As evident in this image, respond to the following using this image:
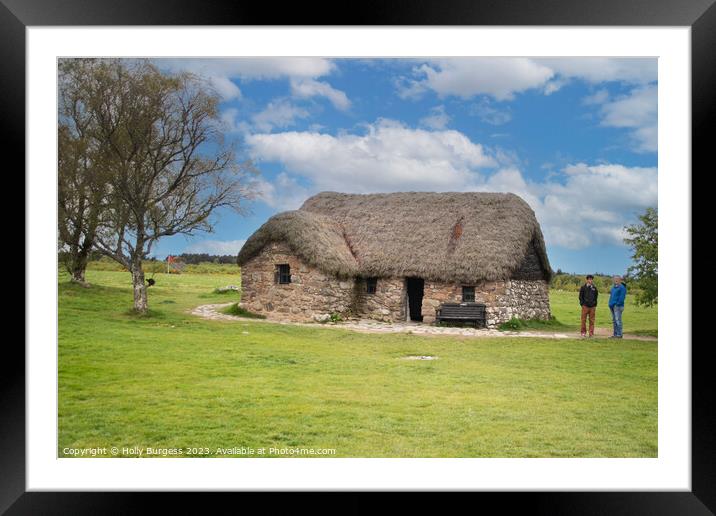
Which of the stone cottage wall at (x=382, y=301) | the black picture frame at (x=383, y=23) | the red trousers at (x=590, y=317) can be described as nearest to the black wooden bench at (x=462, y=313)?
the stone cottage wall at (x=382, y=301)

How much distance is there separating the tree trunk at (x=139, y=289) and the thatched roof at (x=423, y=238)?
299 centimetres

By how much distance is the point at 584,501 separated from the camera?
4.44 meters

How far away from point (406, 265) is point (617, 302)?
16.6 ft

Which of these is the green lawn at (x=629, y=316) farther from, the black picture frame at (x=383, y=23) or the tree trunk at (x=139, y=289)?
the tree trunk at (x=139, y=289)

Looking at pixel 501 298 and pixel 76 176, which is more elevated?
pixel 76 176

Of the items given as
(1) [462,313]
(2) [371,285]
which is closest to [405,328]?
(1) [462,313]

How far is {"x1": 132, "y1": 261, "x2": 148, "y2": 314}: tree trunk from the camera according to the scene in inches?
408

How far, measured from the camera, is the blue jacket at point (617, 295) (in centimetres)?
932

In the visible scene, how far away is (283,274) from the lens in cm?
1304

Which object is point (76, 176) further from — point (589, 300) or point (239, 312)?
point (589, 300)

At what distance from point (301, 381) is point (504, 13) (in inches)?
191

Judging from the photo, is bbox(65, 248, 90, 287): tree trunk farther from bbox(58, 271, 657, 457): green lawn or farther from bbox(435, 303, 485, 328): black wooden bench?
bbox(435, 303, 485, 328): black wooden bench

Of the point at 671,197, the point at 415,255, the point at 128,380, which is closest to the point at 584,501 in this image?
the point at 671,197

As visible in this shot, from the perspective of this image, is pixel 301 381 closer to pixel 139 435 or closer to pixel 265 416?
pixel 265 416
